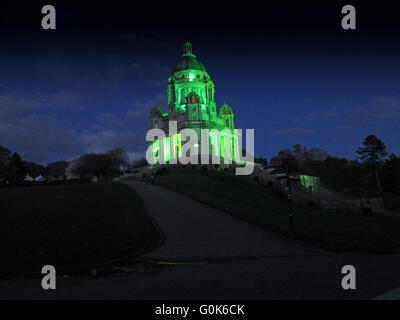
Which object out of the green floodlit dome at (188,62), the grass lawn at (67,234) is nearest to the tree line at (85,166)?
the green floodlit dome at (188,62)

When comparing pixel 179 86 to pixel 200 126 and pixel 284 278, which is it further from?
pixel 284 278

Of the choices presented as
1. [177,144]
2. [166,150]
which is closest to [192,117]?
[177,144]

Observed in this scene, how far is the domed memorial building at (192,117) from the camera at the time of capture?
269 feet

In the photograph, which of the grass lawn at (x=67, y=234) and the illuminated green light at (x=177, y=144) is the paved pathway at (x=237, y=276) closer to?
the grass lawn at (x=67, y=234)

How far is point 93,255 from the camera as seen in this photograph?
11195 mm

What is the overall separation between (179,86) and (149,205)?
233ft

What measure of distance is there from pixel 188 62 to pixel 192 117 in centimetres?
1944

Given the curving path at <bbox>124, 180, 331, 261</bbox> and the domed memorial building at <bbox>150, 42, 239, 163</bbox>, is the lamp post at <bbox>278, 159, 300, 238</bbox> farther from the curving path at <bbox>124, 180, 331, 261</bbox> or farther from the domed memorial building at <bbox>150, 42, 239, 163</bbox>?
the domed memorial building at <bbox>150, 42, 239, 163</bbox>

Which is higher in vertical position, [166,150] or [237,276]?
[166,150]

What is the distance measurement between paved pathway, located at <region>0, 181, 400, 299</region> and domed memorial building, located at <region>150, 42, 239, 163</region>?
66.3 metres

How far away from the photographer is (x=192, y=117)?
276ft

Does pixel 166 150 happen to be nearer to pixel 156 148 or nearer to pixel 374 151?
pixel 156 148

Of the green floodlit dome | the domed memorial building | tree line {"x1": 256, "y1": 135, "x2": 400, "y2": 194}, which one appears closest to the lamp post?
tree line {"x1": 256, "y1": 135, "x2": 400, "y2": 194}
